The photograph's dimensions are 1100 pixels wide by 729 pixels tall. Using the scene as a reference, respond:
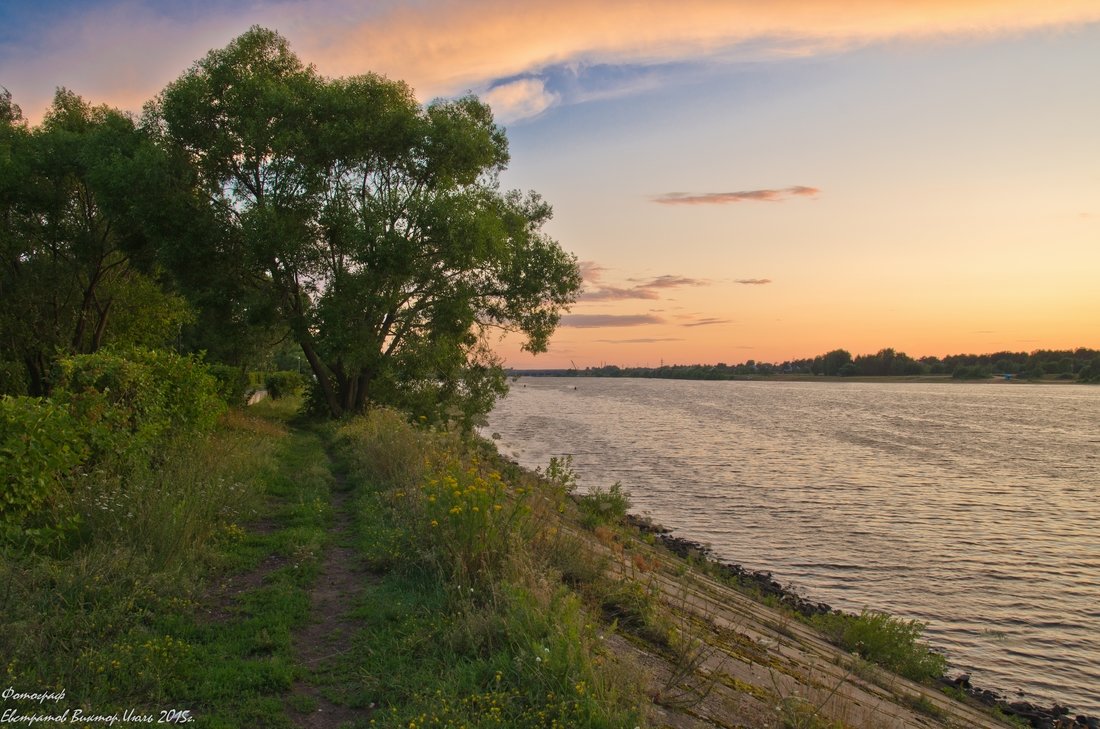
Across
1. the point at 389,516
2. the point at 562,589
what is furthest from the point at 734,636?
the point at 389,516

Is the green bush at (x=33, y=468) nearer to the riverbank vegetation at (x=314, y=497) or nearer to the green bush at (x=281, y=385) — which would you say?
the riverbank vegetation at (x=314, y=497)

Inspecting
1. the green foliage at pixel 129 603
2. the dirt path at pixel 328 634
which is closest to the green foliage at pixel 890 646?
the dirt path at pixel 328 634

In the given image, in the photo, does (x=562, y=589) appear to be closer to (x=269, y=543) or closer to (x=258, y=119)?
(x=269, y=543)

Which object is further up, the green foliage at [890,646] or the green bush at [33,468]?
the green bush at [33,468]

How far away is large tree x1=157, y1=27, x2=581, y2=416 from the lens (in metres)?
22.2

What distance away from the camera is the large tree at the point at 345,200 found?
2219 centimetres

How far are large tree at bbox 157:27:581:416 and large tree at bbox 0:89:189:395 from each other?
2.43 metres

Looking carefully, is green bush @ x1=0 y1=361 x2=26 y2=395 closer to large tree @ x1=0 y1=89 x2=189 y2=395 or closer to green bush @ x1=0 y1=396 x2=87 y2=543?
large tree @ x1=0 y1=89 x2=189 y2=395

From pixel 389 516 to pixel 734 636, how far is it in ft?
16.2

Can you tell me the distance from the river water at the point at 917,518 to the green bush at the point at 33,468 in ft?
43.6

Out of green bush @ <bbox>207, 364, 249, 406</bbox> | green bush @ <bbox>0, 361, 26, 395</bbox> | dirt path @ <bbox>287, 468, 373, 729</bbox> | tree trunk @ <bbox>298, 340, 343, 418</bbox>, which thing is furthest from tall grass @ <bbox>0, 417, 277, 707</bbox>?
green bush @ <bbox>0, 361, 26, 395</bbox>

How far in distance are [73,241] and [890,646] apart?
30293 mm

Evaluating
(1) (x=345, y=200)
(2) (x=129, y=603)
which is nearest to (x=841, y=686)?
(2) (x=129, y=603)

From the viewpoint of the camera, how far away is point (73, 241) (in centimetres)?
2714
